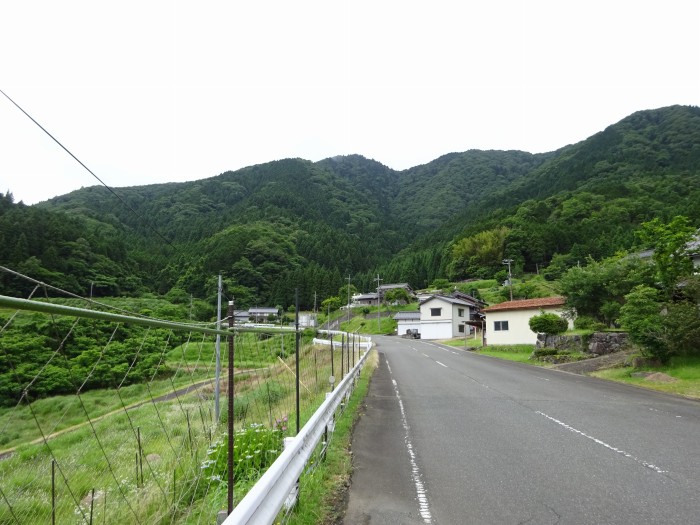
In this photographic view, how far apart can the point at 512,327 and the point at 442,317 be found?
21796mm

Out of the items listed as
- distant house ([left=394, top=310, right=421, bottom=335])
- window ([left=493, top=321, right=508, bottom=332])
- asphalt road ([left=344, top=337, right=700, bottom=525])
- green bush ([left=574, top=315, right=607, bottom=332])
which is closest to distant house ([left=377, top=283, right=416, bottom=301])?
distant house ([left=394, top=310, right=421, bottom=335])

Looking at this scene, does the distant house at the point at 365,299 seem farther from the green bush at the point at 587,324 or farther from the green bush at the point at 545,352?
the green bush at the point at 545,352

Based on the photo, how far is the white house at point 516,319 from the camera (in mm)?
28922

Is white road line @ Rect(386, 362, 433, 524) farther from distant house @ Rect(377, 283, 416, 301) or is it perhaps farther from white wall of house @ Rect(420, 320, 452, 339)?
distant house @ Rect(377, 283, 416, 301)

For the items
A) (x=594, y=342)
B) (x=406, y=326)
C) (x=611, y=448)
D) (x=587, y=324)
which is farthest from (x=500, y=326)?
(x=611, y=448)

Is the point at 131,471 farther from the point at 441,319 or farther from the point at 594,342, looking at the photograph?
the point at 441,319

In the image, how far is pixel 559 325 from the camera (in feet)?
80.0

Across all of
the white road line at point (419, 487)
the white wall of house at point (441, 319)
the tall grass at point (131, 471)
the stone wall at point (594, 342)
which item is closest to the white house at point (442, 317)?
the white wall of house at point (441, 319)

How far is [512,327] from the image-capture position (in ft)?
104

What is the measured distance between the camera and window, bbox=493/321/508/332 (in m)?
32.2

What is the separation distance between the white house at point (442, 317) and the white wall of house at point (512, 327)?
18.7 m

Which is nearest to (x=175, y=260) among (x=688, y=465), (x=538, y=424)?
(x=538, y=424)

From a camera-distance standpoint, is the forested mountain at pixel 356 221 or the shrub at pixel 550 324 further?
the forested mountain at pixel 356 221

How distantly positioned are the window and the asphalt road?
22.1 metres
